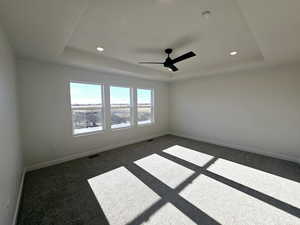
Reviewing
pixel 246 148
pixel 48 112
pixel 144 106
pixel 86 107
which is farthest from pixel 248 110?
pixel 48 112

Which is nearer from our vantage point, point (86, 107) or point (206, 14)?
point (206, 14)

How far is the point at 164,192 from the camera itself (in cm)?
211

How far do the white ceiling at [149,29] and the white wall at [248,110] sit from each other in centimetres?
57

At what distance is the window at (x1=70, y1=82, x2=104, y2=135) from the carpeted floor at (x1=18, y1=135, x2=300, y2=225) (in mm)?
926

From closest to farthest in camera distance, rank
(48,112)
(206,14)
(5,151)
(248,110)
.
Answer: (5,151) → (206,14) → (48,112) → (248,110)

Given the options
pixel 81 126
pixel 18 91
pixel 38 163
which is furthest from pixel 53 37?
pixel 38 163

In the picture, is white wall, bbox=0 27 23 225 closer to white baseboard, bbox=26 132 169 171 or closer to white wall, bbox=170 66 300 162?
white baseboard, bbox=26 132 169 171

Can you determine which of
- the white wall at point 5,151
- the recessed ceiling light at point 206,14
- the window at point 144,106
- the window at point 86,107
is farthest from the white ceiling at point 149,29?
the window at point 144,106

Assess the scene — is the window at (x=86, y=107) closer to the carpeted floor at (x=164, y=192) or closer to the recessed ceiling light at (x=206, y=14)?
the carpeted floor at (x=164, y=192)

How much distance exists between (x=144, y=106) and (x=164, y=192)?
11.1ft

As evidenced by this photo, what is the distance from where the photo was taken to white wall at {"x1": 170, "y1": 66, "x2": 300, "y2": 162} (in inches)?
125

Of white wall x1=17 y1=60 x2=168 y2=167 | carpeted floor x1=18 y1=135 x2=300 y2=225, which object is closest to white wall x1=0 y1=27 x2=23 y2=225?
carpeted floor x1=18 y1=135 x2=300 y2=225

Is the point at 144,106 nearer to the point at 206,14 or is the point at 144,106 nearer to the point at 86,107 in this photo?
the point at 86,107

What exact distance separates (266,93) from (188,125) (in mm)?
2574
